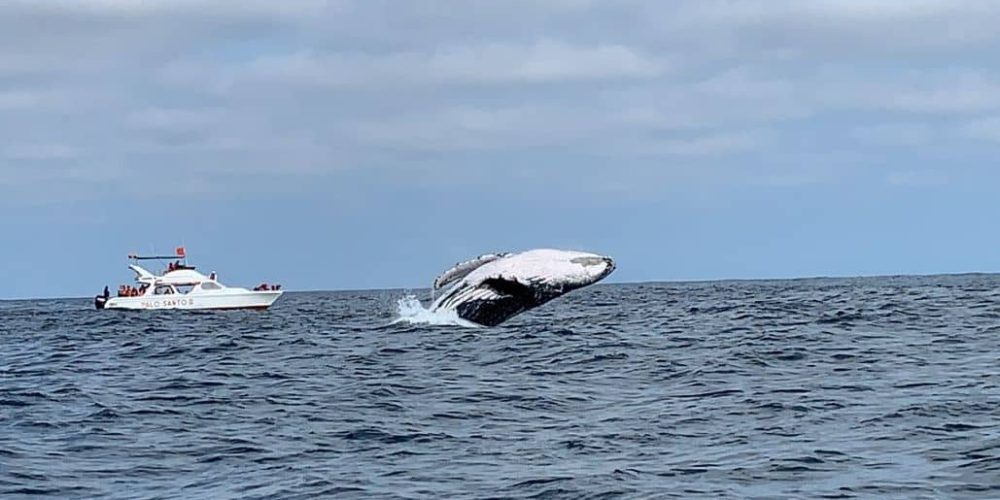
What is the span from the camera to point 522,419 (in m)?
13.3

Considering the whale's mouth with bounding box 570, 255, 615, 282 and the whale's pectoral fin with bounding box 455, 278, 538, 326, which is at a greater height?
the whale's mouth with bounding box 570, 255, 615, 282

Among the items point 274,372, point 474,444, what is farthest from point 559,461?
point 274,372

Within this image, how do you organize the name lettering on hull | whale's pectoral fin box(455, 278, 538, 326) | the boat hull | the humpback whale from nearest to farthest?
the humpback whale → whale's pectoral fin box(455, 278, 538, 326) → the boat hull → the name lettering on hull

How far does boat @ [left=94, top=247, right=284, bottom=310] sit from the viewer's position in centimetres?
5525

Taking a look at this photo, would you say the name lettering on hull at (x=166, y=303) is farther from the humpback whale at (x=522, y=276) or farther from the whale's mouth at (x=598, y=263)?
the whale's mouth at (x=598, y=263)

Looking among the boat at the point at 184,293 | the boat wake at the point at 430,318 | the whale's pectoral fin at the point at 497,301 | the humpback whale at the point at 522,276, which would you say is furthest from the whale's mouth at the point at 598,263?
the boat at the point at 184,293

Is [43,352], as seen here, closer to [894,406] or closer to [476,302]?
[476,302]

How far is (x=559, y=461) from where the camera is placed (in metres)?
10.8

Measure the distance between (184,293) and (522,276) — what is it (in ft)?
129

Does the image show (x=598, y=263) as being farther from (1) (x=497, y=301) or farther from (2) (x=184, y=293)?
(2) (x=184, y=293)

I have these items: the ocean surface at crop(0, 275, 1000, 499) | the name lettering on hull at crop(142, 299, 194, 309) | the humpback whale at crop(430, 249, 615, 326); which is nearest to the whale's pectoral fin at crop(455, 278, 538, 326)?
the humpback whale at crop(430, 249, 615, 326)

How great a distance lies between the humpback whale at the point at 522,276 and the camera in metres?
19.9

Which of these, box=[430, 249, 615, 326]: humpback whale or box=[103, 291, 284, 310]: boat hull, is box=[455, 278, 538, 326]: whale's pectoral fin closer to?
box=[430, 249, 615, 326]: humpback whale

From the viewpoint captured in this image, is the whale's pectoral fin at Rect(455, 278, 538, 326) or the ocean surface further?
the whale's pectoral fin at Rect(455, 278, 538, 326)
